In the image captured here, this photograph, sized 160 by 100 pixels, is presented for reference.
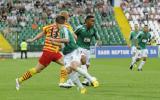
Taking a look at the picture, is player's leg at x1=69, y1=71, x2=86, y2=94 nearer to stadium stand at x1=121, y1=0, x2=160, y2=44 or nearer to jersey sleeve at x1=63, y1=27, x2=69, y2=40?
jersey sleeve at x1=63, y1=27, x2=69, y2=40

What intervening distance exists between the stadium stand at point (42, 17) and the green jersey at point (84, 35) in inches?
1211

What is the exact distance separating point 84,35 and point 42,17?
34.2 meters

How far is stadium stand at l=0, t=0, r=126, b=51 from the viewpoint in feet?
172

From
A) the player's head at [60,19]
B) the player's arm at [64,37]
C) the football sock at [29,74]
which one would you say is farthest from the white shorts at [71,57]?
the football sock at [29,74]

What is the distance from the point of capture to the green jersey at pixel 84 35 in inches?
811

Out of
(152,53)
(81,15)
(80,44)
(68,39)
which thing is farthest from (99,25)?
(68,39)

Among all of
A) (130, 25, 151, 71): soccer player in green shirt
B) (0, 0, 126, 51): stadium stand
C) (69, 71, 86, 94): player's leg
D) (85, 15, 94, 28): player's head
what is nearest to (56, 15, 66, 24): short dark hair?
(69, 71, 86, 94): player's leg

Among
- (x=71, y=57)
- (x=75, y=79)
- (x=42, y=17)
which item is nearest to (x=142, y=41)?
(x=71, y=57)

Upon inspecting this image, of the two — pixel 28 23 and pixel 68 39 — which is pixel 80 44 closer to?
pixel 68 39

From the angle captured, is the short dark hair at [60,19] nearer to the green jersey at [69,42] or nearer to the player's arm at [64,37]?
the green jersey at [69,42]

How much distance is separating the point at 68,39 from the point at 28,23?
3673 cm

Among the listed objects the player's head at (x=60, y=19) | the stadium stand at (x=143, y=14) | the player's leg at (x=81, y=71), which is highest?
the player's head at (x=60, y=19)

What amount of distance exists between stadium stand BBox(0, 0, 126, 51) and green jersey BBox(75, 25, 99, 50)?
30.8m

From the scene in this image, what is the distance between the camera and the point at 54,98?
15.2 meters
